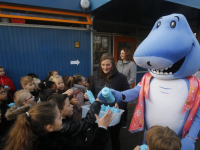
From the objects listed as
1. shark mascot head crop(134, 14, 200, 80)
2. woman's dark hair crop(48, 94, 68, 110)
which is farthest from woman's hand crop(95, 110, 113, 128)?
shark mascot head crop(134, 14, 200, 80)

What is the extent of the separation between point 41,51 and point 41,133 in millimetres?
3081

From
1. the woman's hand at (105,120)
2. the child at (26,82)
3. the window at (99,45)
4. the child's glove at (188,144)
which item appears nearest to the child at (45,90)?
the child at (26,82)

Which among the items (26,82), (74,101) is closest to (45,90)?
(74,101)

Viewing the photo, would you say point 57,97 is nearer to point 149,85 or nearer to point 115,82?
point 115,82

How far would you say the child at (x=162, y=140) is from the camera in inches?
39.2

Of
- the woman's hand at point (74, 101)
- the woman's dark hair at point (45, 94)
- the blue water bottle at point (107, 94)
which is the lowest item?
the woman's hand at point (74, 101)

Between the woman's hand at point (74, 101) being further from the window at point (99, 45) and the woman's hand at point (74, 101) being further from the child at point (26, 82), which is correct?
the window at point (99, 45)

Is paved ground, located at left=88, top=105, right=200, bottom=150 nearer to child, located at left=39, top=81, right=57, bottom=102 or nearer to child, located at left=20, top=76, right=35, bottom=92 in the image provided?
child, located at left=39, top=81, right=57, bottom=102

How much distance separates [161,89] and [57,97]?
4.02ft

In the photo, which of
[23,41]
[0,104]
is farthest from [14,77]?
[0,104]

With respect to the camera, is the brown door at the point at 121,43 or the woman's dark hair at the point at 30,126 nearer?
the woman's dark hair at the point at 30,126

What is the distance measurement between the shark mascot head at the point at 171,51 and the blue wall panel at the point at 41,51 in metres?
2.98

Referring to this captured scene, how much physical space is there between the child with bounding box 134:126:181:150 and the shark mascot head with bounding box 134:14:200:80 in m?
0.62

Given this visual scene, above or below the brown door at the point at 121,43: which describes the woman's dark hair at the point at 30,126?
below
